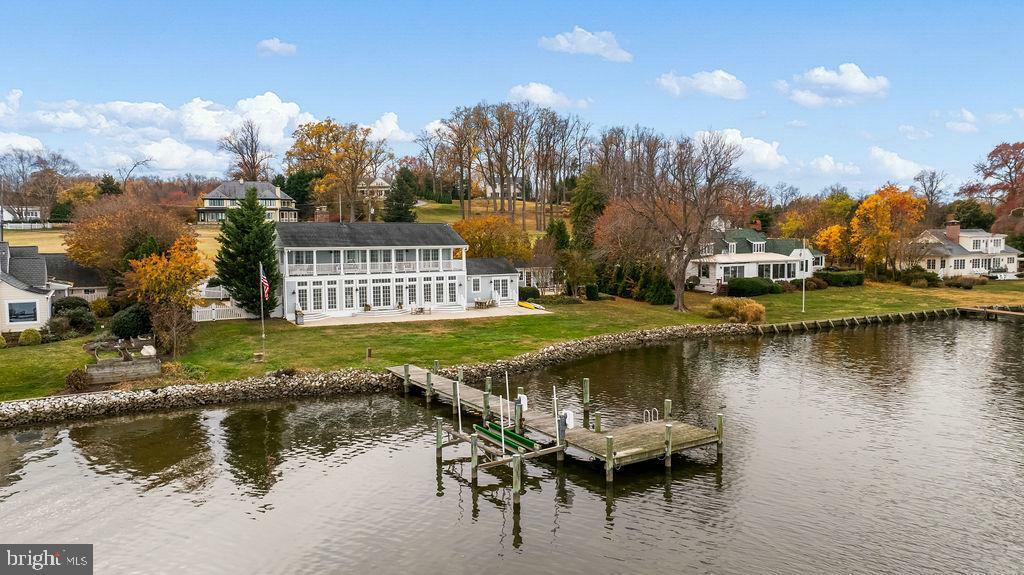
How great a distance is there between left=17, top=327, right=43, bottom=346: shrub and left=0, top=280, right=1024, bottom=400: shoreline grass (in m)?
0.73

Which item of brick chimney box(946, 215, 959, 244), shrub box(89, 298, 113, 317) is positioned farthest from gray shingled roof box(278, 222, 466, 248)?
brick chimney box(946, 215, 959, 244)

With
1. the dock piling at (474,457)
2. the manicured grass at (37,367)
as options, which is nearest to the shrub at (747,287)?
the dock piling at (474,457)

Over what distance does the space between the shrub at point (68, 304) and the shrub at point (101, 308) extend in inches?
41.4

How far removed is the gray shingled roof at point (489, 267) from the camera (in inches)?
2002

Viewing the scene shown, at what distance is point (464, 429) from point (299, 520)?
28.7ft

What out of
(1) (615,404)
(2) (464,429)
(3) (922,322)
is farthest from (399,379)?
(3) (922,322)

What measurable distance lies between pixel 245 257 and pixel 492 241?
2093cm

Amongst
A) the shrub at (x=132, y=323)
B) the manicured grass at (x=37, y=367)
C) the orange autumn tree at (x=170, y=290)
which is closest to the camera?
the manicured grass at (x=37, y=367)

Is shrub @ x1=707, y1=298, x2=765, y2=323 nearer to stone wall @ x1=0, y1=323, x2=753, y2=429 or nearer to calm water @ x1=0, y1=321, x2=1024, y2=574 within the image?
stone wall @ x1=0, y1=323, x2=753, y2=429

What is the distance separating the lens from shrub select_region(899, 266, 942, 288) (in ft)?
227

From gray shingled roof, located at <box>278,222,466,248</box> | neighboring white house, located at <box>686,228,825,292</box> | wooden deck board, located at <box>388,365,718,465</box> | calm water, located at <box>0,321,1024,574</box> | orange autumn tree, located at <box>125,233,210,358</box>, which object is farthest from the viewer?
neighboring white house, located at <box>686,228,825,292</box>

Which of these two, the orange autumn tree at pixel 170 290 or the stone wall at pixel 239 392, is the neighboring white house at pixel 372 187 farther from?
the stone wall at pixel 239 392

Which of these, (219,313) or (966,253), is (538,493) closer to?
(219,313)

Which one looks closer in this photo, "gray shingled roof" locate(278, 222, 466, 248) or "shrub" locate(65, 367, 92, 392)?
"shrub" locate(65, 367, 92, 392)
